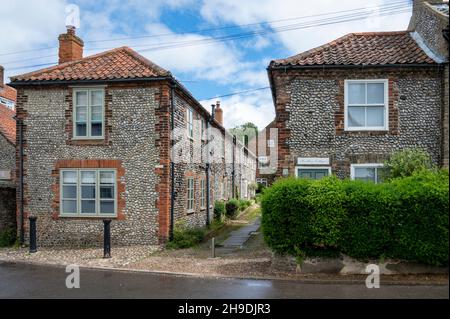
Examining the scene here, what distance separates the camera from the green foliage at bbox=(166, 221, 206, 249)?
16.0 m

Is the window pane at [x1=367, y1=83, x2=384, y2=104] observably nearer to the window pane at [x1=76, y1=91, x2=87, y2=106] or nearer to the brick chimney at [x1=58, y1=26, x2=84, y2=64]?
the window pane at [x1=76, y1=91, x2=87, y2=106]

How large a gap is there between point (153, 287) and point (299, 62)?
8.81 m

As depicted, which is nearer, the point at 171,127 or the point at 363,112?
the point at 363,112

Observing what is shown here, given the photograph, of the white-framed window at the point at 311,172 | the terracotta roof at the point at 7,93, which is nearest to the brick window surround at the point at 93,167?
the white-framed window at the point at 311,172

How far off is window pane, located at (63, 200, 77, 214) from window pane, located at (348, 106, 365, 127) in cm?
1063

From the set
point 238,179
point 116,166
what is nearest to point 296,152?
point 116,166

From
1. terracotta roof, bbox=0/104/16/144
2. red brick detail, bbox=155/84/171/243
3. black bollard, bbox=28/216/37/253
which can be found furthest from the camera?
terracotta roof, bbox=0/104/16/144

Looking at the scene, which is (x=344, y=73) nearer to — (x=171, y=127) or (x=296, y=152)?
(x=296, y=152)

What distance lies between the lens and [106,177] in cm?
1653

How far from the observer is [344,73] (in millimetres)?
14484

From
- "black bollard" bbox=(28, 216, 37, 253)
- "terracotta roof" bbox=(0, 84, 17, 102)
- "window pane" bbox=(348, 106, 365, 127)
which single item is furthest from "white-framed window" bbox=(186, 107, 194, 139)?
"terracotta roof" bbox=(0, 84, 17, 102)

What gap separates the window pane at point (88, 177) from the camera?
16.6 metres

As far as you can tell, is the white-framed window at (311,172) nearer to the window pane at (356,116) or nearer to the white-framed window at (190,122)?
the window pane at (356,116)

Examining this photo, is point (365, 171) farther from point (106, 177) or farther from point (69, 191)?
point (69, 191)
